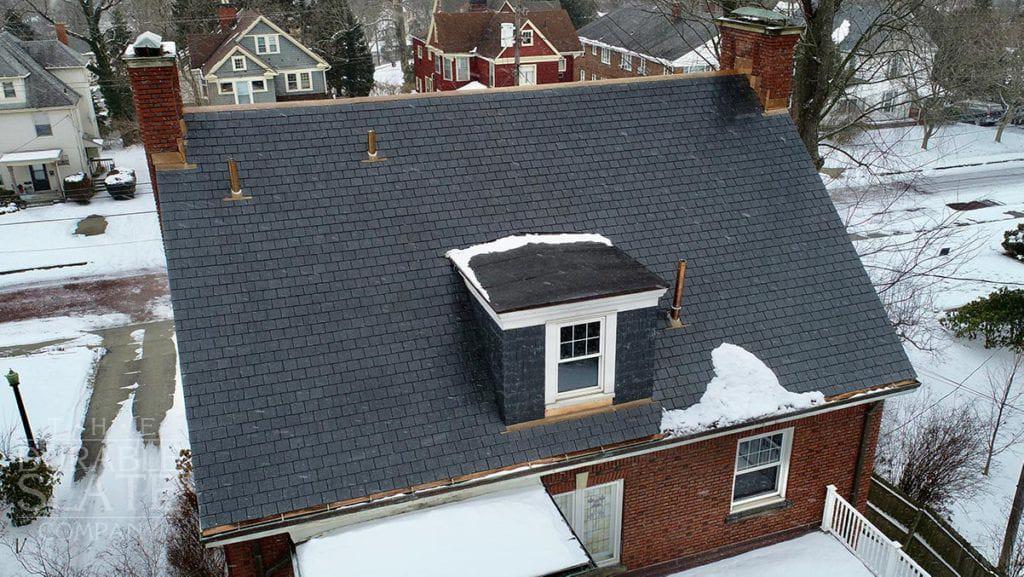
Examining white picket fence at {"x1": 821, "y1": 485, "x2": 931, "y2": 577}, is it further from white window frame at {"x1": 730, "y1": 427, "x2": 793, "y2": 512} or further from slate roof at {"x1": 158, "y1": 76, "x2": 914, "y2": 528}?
slate roof at {"x1": 158, "y1": 76, "x2": 914, "y2": 528}

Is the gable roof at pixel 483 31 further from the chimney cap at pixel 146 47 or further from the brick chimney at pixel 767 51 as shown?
the chimney cap at pixel 146 47

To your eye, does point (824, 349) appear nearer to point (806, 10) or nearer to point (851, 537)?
point (851, 537)

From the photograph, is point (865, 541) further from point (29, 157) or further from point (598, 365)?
point (29, 157)

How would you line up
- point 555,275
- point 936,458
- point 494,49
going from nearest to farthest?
point 555,275 < point 936,458 < point 494,49

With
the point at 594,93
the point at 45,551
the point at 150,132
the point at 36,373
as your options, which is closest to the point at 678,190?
the point at 594,93

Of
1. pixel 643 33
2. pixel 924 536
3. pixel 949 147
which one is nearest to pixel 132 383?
pixel 924 536

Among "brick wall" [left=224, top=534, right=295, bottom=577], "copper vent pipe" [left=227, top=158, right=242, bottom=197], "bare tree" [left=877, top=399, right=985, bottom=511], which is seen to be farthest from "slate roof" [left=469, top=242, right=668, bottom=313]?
A: "bare tree" [left=877, top=399, right=985, bottom=511]
